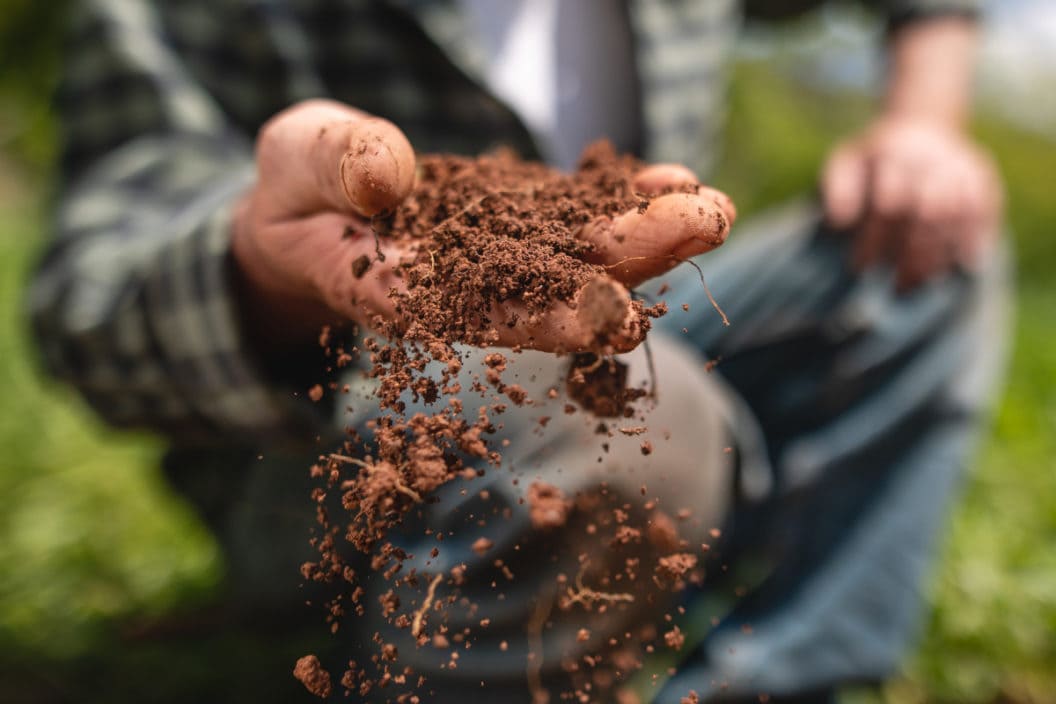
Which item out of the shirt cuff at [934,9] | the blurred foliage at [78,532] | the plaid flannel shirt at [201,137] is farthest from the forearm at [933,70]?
the blurred foliage at [78,532]

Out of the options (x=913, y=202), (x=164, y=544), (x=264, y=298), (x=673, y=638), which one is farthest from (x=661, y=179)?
(x=164, y=544)

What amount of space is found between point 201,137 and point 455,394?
0.92 m

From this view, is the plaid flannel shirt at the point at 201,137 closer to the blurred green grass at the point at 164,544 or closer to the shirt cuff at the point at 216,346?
the shirt cuff at the point at 216,346

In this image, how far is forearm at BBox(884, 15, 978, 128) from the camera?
1618 mm

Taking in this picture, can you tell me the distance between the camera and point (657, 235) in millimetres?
562

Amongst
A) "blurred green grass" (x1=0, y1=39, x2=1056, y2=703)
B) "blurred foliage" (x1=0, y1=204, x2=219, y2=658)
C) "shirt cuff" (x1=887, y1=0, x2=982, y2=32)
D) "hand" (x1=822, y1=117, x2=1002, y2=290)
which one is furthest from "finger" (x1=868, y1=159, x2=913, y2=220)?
"blurred foliage" (x1=0, y1=204, x2=219, y2=658)

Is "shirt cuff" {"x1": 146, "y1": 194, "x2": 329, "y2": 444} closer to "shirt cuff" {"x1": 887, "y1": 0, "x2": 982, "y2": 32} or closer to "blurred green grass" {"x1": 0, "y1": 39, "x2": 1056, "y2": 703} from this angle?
"blurred green grass" {"x1": 0, "y1": 39, "x2": 1056, "y2": 703}

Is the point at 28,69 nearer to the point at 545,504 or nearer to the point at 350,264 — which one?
the point at 350,264

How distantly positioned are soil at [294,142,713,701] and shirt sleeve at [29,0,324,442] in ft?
0.65

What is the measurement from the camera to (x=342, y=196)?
625 millimetres

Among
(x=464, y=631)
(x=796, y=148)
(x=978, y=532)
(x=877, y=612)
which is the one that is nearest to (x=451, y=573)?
(x=464, y=631)

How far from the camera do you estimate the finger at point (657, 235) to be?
554 mm

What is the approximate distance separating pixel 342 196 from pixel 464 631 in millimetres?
368

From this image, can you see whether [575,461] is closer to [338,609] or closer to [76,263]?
[338,609]
